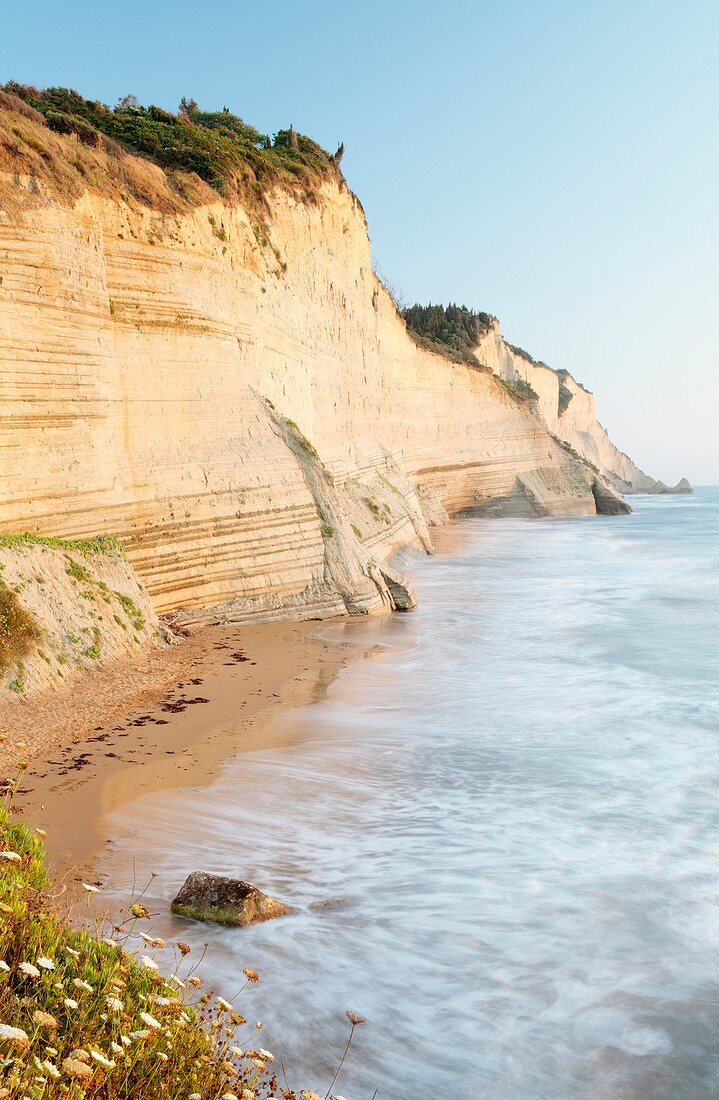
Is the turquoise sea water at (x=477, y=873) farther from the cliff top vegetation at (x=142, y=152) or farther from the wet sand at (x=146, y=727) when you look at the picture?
the cliff top vegetation at (x=142, y=152)

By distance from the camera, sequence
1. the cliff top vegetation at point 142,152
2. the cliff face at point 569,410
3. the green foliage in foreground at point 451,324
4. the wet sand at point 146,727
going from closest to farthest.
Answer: the wet sand at point 146,727 < the cliff top vegetation at point 142,152 < the green foliage in foreground at point 451,324 < the cliff face at point 569,410

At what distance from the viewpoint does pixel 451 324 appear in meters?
55.8

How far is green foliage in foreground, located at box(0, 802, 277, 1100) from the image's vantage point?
2.79 metres

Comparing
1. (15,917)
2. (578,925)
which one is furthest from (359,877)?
(15,917)

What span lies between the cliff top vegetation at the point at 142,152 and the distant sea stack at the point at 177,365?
0.04 meters

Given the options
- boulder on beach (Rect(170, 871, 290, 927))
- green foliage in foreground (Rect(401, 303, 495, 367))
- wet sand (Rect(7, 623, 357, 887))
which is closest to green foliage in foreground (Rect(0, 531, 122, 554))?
wet sand (Rect(7, 623, 357, 887))

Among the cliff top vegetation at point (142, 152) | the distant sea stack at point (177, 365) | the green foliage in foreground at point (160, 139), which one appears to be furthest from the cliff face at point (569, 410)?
the green foliage in foreground at point (160, 139)

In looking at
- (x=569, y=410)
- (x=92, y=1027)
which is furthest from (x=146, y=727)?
(x=569, y=410)

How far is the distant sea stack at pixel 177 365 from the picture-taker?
11.2m

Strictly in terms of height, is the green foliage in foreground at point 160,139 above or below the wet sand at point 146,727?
above

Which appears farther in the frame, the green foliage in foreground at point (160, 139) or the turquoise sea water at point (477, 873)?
the green foliage in foreground at point (160, 139)

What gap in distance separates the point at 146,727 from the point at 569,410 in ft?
260

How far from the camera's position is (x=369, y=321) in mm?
27922

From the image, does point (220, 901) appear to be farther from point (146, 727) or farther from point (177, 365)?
point (177, 365)
